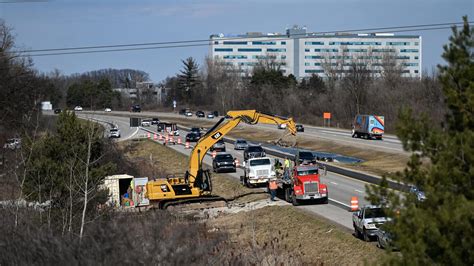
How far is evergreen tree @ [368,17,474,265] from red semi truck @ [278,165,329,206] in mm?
23947

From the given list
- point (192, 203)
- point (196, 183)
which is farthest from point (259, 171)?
point (196, 183)

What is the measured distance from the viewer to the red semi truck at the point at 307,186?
1405 inches

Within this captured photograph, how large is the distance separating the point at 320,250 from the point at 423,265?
1890cm

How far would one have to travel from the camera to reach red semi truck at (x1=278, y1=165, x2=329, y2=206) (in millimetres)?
35688

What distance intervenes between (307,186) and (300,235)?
16.0 feet

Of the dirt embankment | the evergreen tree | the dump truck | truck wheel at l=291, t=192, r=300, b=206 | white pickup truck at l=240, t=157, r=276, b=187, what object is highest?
the evergreen tree

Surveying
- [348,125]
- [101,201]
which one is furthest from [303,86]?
[101,201]

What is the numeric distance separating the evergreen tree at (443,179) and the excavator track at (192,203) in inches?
1022

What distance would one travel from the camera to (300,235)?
3191cm

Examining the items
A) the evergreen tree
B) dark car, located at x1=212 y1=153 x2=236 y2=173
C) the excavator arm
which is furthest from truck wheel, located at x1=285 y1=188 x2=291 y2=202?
the evergreen tree

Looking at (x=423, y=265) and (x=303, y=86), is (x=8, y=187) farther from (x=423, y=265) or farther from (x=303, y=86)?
(x=303, y=86)

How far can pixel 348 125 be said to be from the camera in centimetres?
11531

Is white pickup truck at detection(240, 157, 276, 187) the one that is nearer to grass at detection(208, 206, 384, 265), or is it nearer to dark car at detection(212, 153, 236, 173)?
grass at detection(208, 206, 384, 265)

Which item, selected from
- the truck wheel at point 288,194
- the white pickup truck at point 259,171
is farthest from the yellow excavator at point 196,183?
the white pickup truck at point 259,171
